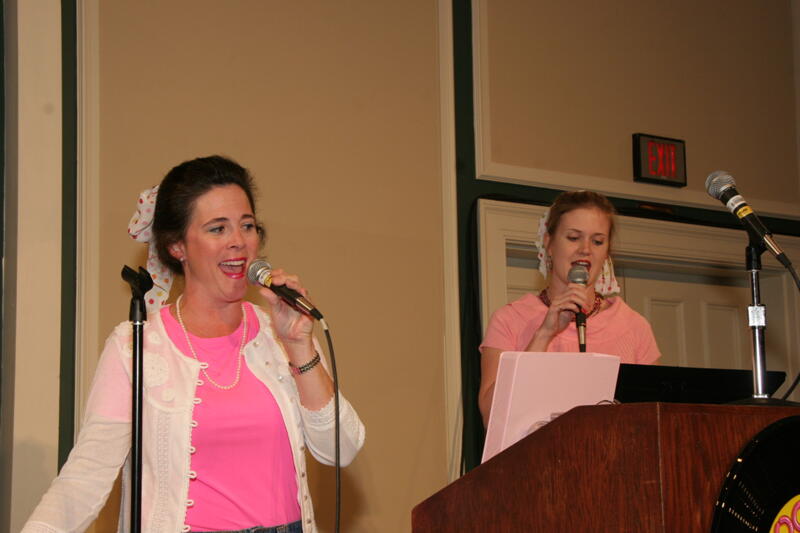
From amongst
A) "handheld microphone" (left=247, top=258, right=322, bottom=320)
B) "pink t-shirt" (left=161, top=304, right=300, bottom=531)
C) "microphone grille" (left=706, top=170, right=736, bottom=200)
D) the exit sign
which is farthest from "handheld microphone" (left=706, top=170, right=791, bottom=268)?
the exit sign

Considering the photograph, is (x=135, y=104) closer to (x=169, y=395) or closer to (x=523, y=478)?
(x=169, y=395)

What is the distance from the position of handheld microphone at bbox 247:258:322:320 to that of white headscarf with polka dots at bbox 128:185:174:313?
533 millimetres

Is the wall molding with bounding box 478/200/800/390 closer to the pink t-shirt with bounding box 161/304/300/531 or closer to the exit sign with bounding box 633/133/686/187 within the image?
the exit sign with bounding box 633/133/686/187

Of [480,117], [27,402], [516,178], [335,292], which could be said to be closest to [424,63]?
[480,117]

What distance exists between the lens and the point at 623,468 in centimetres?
138

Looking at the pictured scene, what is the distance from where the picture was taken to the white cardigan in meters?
1.94

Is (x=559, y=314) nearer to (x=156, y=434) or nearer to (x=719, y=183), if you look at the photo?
(x=719, y=183)

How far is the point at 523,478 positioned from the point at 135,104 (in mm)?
2092

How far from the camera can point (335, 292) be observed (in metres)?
3.46

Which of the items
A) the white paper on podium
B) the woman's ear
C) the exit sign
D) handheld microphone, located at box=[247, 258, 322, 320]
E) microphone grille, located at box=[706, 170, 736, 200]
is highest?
the exit sign

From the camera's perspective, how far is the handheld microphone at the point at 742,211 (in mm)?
1861

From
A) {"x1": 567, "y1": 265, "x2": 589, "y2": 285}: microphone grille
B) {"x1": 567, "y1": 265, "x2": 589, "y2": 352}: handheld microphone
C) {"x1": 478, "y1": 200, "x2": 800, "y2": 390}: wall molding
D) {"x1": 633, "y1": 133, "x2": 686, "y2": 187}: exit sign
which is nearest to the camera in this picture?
{"x1": 567, "y1": 265, "x2": 589, "y2": 352}: handheld microphone

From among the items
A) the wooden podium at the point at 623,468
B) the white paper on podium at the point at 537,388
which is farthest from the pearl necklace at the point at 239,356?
the wooden podium at the point at 623,468

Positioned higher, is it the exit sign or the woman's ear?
the exit sign
